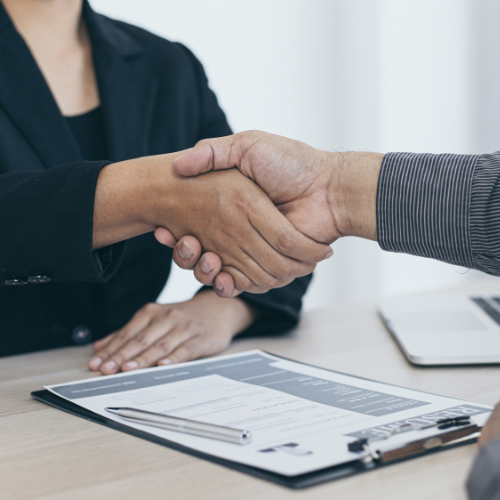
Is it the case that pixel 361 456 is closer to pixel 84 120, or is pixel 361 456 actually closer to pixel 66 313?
pixel 66 313

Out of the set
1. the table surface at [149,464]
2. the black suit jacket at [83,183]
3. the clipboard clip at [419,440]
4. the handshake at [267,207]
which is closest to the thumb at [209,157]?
the handshake at [267,207]

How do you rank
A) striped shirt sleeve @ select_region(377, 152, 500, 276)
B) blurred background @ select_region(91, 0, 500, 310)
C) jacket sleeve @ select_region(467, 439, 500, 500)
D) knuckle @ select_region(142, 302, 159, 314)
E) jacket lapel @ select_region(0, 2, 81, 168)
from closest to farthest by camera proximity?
jacket sleeve @ select_region(467, 439, 500, 500) → striped shirt sleeve @ select_region(377, 152, 500, 276) → knuckle @ select_region(142, 302, 159, 314) → jacket lapel @ select_region(0, 2, 81, 168) → blurred background @ select_region(91, 0, 500, 310)

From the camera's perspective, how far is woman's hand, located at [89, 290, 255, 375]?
852 mm

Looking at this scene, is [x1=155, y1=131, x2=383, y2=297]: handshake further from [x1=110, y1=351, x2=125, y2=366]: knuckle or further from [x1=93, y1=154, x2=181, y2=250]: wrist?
[x1=110, y1=351, x2=125, y2=366]: knuckle

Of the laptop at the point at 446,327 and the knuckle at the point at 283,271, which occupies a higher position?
the knuckle at the point at 283,271

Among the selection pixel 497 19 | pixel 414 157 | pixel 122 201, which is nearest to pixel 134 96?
pixel 122 201

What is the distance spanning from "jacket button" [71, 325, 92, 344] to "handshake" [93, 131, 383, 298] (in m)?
0.24

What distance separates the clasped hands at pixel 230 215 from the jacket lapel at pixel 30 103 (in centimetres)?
29

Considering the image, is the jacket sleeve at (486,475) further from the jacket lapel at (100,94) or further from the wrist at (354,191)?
the jacket lapel at (100,94)

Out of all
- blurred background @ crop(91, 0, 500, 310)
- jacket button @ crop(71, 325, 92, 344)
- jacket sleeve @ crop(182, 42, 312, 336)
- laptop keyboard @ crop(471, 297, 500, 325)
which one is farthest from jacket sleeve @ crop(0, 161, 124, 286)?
blurred background @ crop(91, 0, 500, 310)

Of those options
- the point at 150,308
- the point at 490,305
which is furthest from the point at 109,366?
the point at 490,305

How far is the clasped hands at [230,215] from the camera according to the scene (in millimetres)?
851

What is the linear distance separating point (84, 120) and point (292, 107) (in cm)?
170

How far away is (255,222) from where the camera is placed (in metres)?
0.89
